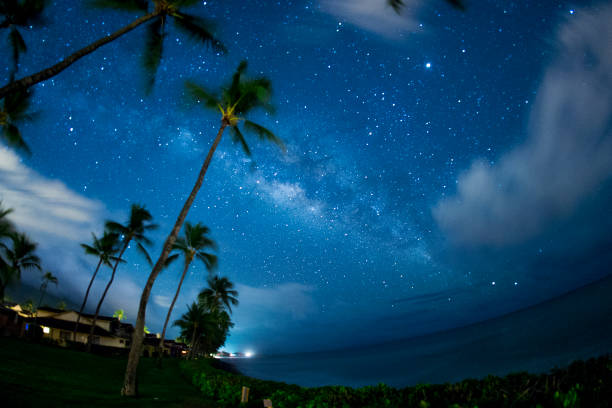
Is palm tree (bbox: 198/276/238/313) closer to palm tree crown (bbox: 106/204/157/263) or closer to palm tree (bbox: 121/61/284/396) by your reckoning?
palm tree crown (bbox: 106/204/157/263)

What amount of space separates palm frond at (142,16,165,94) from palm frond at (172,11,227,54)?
71 cm

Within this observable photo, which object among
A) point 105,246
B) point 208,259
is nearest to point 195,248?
point 208,259

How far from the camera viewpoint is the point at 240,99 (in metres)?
13.9

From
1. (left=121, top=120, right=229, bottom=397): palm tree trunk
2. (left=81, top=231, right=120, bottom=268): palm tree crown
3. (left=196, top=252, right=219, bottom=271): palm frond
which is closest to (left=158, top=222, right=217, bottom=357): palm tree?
(left=196, top=252, right=219, bottom=271): palm frond

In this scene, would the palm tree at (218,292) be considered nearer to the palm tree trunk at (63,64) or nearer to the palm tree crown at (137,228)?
the palm tree crown at (137,228)

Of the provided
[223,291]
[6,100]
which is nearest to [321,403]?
[6,100]

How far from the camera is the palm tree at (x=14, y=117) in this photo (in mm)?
18772

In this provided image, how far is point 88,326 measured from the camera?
40406 mm

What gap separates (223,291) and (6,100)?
35481 millimetres

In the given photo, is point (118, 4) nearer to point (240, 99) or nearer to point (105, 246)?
point (240, 99)

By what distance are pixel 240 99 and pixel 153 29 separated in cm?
436

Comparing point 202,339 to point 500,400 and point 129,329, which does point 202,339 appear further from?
point 500,400

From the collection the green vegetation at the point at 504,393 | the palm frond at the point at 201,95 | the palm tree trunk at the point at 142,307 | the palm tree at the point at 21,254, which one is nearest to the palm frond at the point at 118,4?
the palm frond at the point at 201,95

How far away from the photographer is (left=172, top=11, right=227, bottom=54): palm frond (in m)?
11.0
